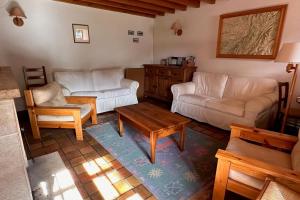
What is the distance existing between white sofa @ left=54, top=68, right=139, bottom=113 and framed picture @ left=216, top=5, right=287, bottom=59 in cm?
207

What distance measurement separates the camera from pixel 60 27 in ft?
11.9

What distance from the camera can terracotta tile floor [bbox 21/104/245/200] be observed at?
5.19ft

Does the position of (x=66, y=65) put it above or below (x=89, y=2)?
below

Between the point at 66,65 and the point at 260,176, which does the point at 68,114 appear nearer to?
the point at 66,65

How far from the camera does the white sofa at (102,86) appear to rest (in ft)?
11.1

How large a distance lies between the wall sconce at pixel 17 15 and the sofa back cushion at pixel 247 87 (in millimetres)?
3948

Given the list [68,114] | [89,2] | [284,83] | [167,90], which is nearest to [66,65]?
[89,2]

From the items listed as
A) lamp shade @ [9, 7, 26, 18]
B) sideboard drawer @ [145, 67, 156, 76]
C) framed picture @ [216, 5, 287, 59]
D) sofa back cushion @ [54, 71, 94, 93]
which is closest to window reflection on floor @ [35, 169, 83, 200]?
sofa back cushion @ [54, 71, 94, 93]

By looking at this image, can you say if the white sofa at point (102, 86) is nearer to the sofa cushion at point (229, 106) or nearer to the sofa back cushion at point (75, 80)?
the sofa back cushion at point (75, 80)

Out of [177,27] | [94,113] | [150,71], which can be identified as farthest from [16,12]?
[177,27]

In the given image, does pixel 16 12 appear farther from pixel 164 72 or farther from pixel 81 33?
pixel 164 72

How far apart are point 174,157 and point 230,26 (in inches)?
107

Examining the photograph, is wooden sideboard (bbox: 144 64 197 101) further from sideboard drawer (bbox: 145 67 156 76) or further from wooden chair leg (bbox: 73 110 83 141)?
wooden chair leg (bbox: 73 110 83 141)

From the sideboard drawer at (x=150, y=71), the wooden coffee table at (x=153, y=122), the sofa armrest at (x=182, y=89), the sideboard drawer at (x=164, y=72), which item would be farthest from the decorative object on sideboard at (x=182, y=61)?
the wooden coffee table at (x=153, y=122)
